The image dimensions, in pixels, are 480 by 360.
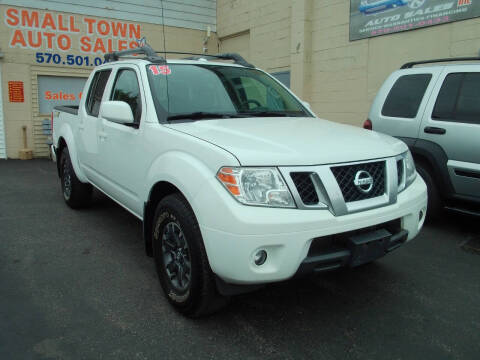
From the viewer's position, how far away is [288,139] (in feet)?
8.93

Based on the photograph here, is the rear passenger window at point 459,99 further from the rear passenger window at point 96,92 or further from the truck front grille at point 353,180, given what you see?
the rear passenger window at point 96,92

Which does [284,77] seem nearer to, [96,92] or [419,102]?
[419,102]

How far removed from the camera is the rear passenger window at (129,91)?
3604 mm

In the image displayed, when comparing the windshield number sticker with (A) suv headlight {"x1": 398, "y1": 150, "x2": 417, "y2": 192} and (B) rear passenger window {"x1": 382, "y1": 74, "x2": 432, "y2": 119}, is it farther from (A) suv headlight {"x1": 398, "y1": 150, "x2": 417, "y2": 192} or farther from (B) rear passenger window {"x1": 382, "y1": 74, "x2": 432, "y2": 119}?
(B) rear passenger window {"x1": 382, "y1": 74, "x2": 432, "y2": 119}

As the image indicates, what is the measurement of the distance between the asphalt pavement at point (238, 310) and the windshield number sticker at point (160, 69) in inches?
66.9

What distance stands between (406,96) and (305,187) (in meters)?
3.28

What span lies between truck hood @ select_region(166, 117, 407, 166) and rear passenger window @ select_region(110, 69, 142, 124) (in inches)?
24.2

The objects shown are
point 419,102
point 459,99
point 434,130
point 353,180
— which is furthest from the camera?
point 419,102

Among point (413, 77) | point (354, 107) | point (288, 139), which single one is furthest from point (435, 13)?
point (288, 139)

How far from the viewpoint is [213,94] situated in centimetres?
366

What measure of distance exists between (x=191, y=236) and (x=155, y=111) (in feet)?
4.00

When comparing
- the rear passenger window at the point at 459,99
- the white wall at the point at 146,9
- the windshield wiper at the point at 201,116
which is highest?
the white wall at the point at 146,9

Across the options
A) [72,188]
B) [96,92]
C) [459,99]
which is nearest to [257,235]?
[96,92]

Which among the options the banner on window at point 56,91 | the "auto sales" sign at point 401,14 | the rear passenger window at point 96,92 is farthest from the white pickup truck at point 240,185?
the banner on window at point 56,91
